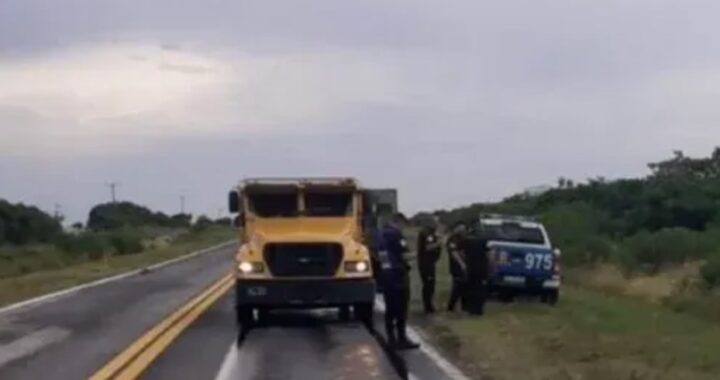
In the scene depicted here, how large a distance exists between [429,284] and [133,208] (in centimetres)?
16586

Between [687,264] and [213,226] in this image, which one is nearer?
[687,264]

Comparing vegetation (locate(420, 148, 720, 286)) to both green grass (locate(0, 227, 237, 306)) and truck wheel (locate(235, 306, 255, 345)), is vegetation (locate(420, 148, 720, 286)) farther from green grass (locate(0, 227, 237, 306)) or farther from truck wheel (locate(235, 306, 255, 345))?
green grass (locate(0, 227, 237, 306))

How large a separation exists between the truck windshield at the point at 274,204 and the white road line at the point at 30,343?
399cm

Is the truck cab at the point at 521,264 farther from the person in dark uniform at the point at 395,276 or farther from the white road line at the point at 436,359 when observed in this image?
the person in dark uniform at the point at 395,276

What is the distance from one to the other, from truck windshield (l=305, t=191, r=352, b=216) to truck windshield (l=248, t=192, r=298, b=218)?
0.80 feet

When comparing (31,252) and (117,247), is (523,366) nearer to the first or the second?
(31,252)

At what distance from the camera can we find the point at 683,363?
811 inches

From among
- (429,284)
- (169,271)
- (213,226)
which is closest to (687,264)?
(169,271)

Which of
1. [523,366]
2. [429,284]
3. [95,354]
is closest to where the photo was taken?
[523,366]

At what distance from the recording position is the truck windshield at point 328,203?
1117 inches

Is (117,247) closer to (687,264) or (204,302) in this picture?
(687,264)

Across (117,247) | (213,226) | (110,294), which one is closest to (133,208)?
(213,226)

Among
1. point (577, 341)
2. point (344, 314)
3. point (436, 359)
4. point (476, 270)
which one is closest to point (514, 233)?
point (476, 270)

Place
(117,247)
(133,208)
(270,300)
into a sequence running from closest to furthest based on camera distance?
(270,300) → (117,247) → (133,208)
